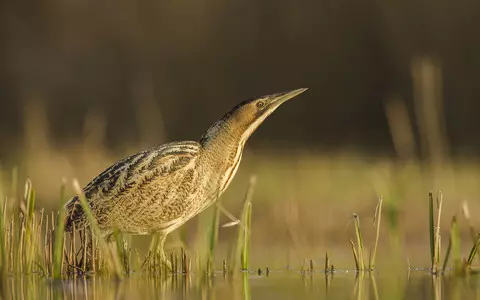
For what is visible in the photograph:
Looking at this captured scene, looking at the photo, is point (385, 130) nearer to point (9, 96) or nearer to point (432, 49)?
→ point (432, 49)

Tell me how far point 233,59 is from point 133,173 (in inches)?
519

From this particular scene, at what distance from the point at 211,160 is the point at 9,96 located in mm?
12596

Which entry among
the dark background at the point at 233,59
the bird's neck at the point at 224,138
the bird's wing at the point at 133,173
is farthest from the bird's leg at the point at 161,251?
the dark background at the point at 233,59

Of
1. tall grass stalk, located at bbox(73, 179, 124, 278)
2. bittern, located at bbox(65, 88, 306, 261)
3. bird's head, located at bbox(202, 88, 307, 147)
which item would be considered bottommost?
tall grass stalk, located at bbox(73, 179, 124, 278)

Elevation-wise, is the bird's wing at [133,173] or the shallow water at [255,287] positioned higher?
the bird's wing at [133,173]

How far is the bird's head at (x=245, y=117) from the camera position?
828cm

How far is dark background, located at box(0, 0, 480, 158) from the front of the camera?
19.6 m

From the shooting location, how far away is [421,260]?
8.69 metres

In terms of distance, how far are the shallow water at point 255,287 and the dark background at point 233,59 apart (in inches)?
443

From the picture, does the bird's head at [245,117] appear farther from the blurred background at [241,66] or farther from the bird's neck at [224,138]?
the blurred background at [241,66]

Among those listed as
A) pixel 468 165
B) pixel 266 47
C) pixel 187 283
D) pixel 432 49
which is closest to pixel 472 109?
pixel 432 49

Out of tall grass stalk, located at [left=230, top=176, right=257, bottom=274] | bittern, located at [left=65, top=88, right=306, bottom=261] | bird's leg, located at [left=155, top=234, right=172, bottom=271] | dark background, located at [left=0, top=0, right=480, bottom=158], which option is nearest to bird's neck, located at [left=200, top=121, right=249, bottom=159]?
bittern, located at [left=65, top=88, right=306, bottom=261]

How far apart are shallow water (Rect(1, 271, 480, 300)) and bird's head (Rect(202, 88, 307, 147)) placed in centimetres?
92

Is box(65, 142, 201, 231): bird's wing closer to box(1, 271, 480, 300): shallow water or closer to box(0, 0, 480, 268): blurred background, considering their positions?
box(1, 271, 480, 300): shallow water
